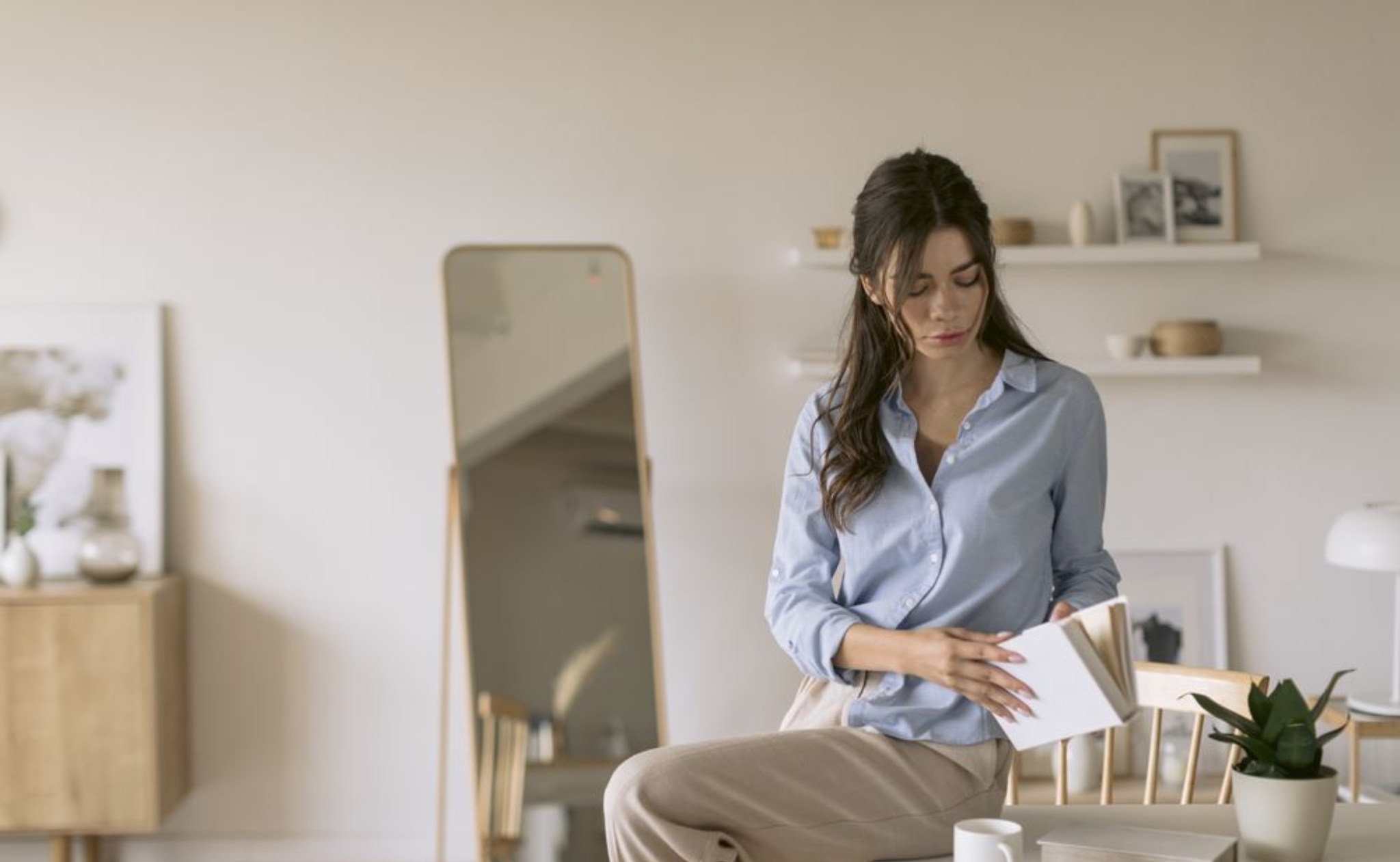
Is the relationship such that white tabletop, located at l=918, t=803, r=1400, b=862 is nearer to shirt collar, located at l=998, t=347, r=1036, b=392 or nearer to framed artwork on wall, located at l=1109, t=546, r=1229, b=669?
shirt collar, located at l=998, t=347, r=1036, b=392

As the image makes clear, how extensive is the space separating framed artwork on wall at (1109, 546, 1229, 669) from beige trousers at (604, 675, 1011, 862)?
92.0 inches

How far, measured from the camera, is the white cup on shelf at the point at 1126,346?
3795 millimetres

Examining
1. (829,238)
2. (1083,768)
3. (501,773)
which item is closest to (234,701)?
(501,773)

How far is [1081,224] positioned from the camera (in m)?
3.80

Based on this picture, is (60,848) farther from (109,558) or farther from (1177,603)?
(1177,603)

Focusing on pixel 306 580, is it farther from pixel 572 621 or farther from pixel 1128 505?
pixel 1128 505

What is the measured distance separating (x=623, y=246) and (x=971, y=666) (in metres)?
2.49

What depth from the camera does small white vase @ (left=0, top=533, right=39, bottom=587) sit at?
369cm

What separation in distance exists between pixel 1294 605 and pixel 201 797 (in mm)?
3017

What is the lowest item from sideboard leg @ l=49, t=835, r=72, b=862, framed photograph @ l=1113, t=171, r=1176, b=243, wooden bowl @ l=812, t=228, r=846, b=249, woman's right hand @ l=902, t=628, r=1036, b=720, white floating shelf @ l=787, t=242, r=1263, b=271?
sideboard leg @ l=49, t=835, r=72, b=862

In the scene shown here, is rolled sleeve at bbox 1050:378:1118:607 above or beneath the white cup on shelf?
beneath

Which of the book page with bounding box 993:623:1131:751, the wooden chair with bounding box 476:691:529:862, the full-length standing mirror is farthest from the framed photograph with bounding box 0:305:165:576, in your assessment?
the book page with bounding box 993:623:1131:751

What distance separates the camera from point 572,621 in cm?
370

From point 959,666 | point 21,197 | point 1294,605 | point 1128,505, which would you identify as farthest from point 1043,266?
point 21,197
